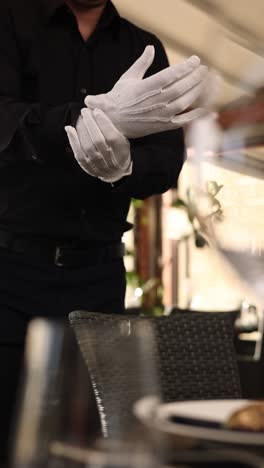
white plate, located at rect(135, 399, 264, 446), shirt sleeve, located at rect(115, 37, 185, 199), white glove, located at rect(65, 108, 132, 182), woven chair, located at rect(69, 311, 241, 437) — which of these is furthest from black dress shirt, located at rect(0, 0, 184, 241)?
white plate, located at rect(135, 399, 264, 446)

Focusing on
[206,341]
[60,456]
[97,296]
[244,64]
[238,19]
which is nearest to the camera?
[60,456]

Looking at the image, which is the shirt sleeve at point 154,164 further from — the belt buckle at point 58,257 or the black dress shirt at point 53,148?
the belt buckle at point 58,257

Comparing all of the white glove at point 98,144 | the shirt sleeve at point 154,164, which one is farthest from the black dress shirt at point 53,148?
the white glove at point 98,144

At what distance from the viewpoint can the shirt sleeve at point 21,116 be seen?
1.35m

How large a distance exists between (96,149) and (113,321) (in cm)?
23

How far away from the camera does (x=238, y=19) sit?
0.97 meters

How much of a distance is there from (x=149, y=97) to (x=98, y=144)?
0.11 meters

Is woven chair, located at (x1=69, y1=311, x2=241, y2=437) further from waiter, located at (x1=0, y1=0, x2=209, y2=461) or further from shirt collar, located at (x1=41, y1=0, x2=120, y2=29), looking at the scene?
shirt collar, located at (x1=41, y1=0, x2=120, y2=29)

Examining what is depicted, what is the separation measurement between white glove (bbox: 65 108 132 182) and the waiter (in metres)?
0.10

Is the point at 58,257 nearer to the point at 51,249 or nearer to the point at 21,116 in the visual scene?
the point at 51,249

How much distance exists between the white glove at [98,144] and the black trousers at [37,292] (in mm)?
271

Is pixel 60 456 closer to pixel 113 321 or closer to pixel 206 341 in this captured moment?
pixel 113 321

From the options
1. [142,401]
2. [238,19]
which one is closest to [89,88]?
[238,19]

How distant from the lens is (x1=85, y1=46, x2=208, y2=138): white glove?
1107mm
